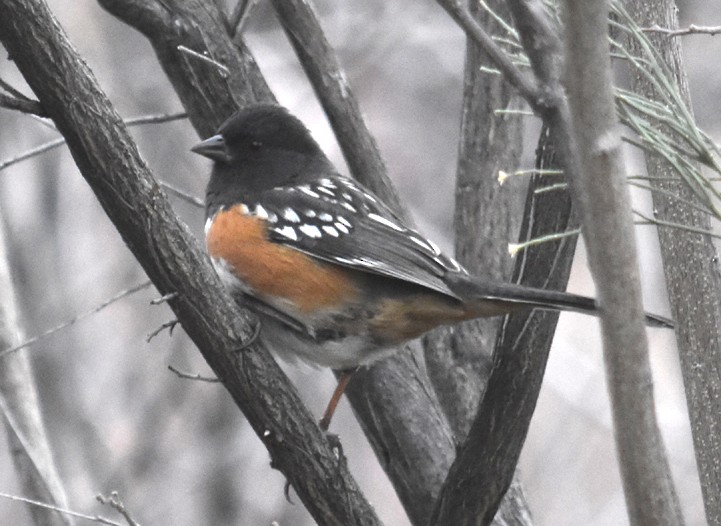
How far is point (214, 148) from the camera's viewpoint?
318cm

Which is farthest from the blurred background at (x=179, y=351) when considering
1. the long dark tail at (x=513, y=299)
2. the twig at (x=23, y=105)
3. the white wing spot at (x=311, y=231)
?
the twig at (x=23, y=105)

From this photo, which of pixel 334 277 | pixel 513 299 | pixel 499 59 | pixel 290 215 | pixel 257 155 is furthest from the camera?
pixel 257 155

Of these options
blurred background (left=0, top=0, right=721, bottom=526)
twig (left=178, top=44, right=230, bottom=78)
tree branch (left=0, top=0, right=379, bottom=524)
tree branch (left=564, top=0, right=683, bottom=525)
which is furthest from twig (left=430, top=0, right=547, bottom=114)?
blurred background (left=0, top=0, right=721, bottom=526)

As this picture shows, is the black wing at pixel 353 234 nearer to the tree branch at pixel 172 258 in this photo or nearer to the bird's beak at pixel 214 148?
the bird's beak at pixel 214 148

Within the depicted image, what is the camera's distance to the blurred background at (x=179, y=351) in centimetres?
525

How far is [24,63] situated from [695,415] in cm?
153

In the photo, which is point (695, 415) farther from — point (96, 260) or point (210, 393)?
point (96, 260)

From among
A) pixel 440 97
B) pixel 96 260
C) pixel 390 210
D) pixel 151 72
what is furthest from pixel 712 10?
pixel 390 210

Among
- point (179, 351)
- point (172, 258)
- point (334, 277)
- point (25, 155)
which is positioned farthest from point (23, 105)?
point (179, 351)

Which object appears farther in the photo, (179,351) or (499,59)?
(179,351)

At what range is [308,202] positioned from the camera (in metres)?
3.06

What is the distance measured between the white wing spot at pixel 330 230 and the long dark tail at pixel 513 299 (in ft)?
1.23

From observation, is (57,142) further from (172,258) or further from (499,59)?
(499,59)

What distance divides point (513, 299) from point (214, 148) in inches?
43.0
